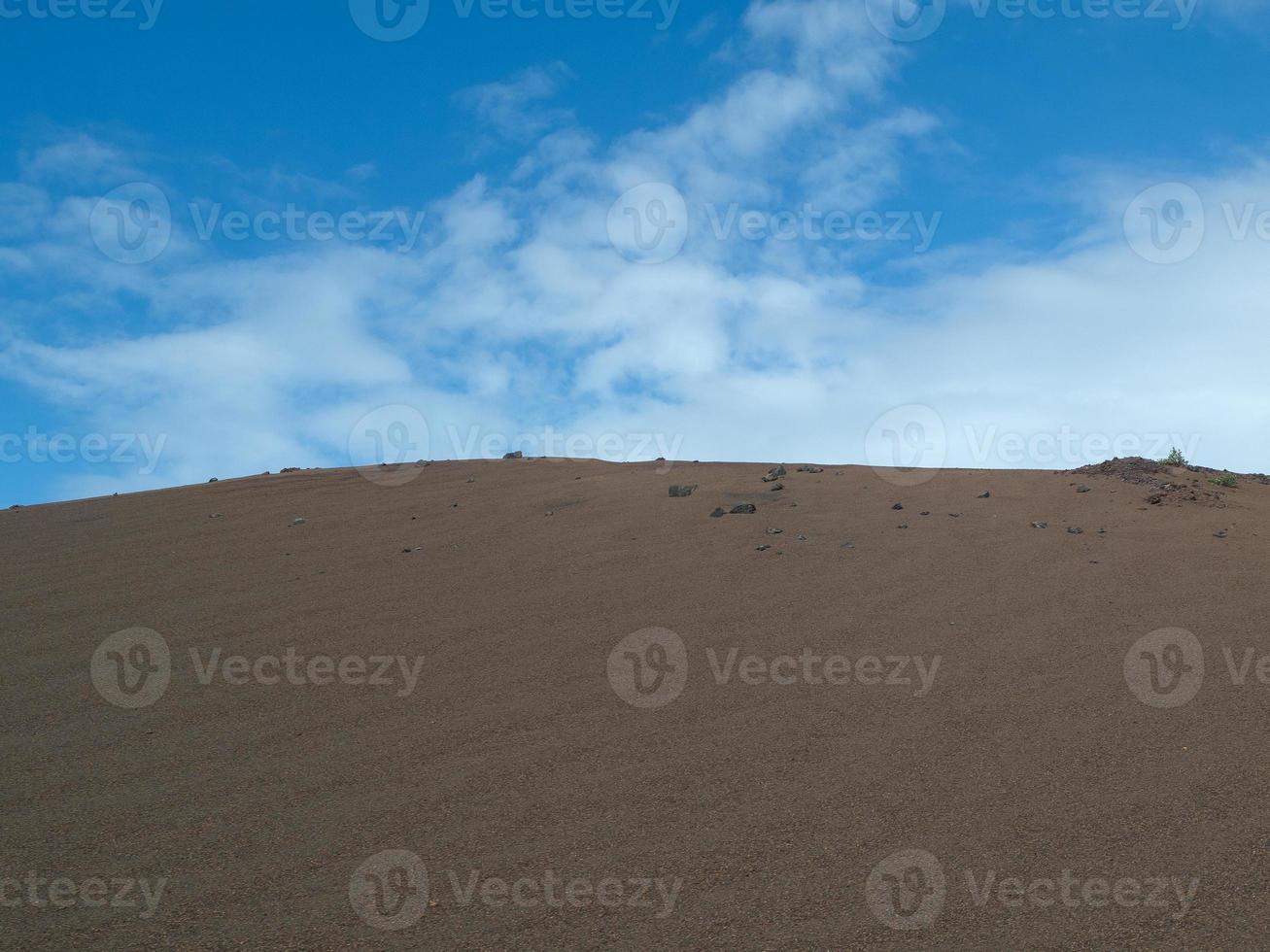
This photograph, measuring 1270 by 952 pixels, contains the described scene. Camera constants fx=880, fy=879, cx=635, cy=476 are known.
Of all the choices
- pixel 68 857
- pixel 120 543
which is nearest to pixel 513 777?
pixel 68 857

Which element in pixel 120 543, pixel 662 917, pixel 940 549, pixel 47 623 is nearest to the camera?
pixel 662 917

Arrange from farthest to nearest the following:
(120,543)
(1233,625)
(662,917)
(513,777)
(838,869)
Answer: (120,543)
(1233,625)
(513,777)
(838,869)
(662,917)

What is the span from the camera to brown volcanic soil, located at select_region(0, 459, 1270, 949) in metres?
3.72

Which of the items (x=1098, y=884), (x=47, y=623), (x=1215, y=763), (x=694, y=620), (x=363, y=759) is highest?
(x=47, y=623)

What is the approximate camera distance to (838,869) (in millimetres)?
3943

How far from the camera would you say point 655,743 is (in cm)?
515

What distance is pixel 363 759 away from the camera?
502cm

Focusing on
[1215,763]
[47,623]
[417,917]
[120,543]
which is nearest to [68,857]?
[417,917]

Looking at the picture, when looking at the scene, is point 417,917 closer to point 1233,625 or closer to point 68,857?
point 68,857

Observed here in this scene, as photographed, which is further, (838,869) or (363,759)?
(363,759)

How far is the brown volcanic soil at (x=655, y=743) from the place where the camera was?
3.72 meters

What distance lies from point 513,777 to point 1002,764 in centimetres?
268

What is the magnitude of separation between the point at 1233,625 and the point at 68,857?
7.74m

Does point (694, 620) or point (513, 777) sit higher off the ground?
point (694, 620)
